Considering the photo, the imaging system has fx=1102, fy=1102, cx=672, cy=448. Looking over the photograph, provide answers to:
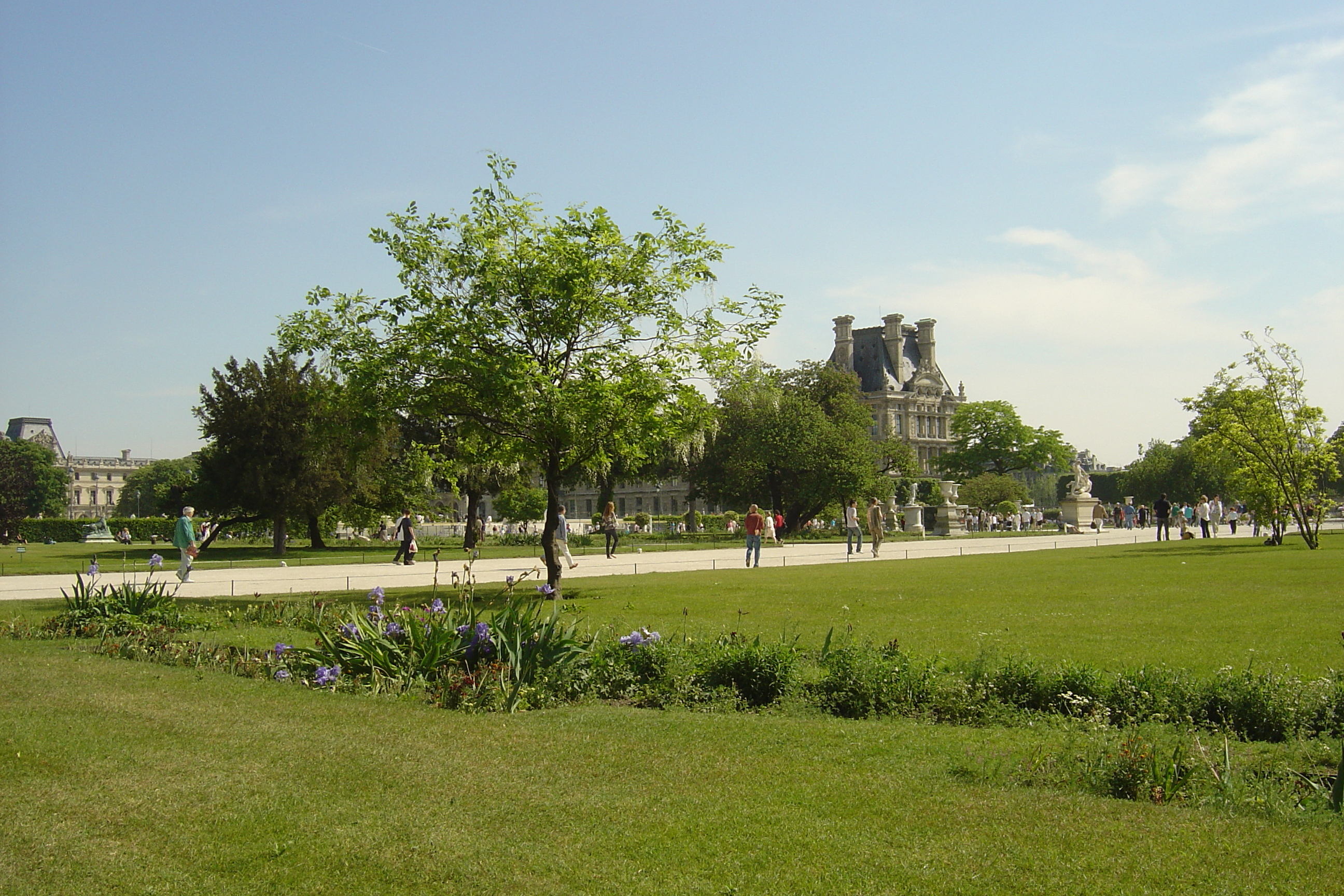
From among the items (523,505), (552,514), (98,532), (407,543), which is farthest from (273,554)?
(98,532)

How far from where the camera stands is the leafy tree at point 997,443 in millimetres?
110750

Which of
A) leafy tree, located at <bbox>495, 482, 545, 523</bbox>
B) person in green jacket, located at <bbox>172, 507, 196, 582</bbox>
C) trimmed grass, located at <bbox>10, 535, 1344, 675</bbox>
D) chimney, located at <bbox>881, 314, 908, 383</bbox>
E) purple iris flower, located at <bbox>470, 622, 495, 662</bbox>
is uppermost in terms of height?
chimney, located at <bbox>881, 314, 908, 383</bbox>

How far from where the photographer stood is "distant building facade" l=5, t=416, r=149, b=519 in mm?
145000

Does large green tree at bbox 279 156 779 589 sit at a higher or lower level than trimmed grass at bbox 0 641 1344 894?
higher

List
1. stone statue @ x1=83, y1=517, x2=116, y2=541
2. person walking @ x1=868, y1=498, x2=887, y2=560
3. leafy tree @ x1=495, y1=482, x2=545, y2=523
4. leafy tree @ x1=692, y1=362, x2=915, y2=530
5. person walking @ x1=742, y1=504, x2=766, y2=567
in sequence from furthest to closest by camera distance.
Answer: stone statue @ x1=83, y1=517, x2=116, y2=541 < leafy tree @ x1=692, y1=362, x2=915, y2=530 < leafy tree @ x1=495, y1=482, x2=545, y2=523 < person walking @ x1=868, y1=498, x2=887, y2=560 < person walking @ x1=742, y1=504, x2=766, y2=567

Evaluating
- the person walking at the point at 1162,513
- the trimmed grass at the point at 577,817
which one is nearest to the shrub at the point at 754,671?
the trimmed grass at the point at 577,817

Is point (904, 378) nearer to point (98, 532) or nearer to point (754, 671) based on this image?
point (98, 532)

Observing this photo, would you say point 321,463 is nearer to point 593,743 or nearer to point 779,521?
point 779,521

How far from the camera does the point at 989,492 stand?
3376 inches

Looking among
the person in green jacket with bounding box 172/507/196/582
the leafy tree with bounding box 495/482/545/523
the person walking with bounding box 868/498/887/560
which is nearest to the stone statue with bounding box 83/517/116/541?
the leafy tree with bounding box 495/482/545/523

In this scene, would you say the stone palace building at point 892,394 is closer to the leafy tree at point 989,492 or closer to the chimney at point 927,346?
the chimney at point 927,346

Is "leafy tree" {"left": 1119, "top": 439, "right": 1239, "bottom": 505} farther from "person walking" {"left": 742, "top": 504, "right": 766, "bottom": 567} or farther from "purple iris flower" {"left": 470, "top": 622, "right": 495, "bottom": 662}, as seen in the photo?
"purple iris flower" {"left": 470, "top": 622, "right": 495, "bottom": 662}

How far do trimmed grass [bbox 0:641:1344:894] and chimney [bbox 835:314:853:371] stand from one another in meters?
122

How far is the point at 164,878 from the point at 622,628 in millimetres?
7323
